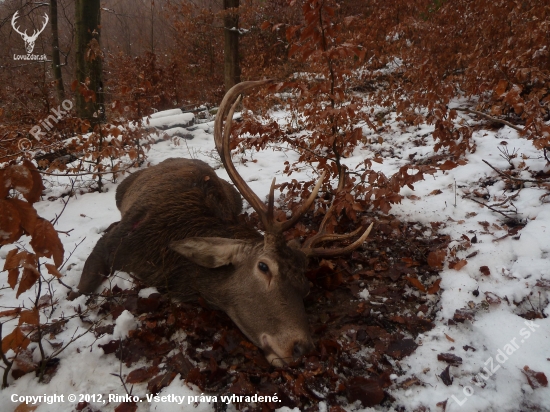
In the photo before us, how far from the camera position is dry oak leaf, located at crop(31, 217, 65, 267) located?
1.83 m

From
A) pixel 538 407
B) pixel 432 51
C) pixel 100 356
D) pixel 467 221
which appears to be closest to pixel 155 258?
pixel 100 356

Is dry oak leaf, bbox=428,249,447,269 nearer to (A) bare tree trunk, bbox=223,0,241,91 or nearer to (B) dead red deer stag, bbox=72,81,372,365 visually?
(B) dead red deer stag, bbox=72,81,372,365

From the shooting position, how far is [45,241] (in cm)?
184

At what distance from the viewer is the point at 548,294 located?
9.32 ft

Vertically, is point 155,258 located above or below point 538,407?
above

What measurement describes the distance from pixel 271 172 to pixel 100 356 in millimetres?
4370

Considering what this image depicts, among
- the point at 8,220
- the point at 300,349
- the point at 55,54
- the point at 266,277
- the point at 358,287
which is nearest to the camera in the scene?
the point at 8,220

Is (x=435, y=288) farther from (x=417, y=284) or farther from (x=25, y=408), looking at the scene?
(x=25, y=408)

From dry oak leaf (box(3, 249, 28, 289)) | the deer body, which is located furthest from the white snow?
dry oak leaf (box(3, 249, 28, 289))

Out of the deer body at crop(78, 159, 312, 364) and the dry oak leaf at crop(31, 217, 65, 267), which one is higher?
the dry oak leaf at crop(31, 217, 65, 267)

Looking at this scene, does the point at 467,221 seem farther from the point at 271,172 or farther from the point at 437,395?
the point at 271,172

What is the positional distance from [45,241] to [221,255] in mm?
1573

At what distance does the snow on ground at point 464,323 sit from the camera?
7.69 ft

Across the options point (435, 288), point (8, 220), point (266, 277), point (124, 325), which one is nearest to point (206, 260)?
point (266, 277)
